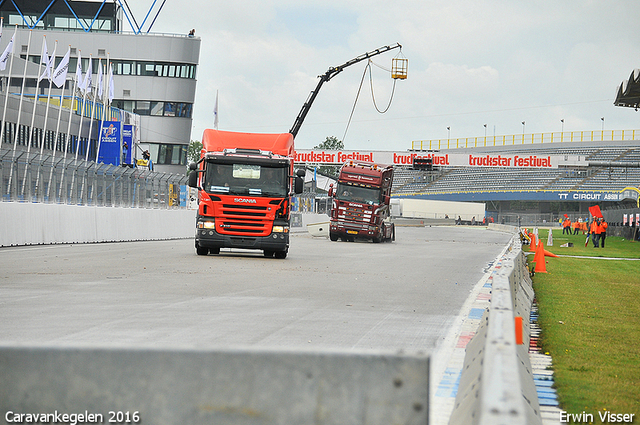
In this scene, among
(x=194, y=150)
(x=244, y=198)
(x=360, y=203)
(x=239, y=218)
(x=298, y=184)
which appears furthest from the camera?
(x=194, y=150)

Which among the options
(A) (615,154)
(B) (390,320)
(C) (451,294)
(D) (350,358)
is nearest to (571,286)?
(C) (451,294)

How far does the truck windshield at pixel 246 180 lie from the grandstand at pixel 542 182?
231ft

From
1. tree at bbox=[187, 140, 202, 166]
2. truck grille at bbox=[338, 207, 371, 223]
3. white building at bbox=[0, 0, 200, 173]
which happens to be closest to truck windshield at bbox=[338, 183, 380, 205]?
truck grille at bbox=[338, 207, 371, 223]

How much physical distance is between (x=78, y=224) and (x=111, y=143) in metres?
31.9

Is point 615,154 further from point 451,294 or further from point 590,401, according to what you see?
point 590,401

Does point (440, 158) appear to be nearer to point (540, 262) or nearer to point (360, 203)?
point (360, 203)

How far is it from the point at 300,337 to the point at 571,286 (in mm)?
9295

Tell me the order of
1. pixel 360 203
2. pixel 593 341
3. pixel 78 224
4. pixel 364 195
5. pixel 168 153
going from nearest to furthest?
pixel 593 341, pixel 78 224, pixel 360 203, pixel 364 195, pixel 168 153

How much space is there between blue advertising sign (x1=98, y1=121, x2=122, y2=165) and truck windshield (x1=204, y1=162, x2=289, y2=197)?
37445 millimetres

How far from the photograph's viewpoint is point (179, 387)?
296 cm

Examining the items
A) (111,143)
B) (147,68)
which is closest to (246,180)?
(111,143)

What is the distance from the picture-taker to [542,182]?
10038cm

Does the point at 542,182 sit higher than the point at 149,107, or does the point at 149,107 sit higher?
the point at 149,107

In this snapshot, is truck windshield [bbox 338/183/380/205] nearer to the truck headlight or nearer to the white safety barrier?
the truck headlight
